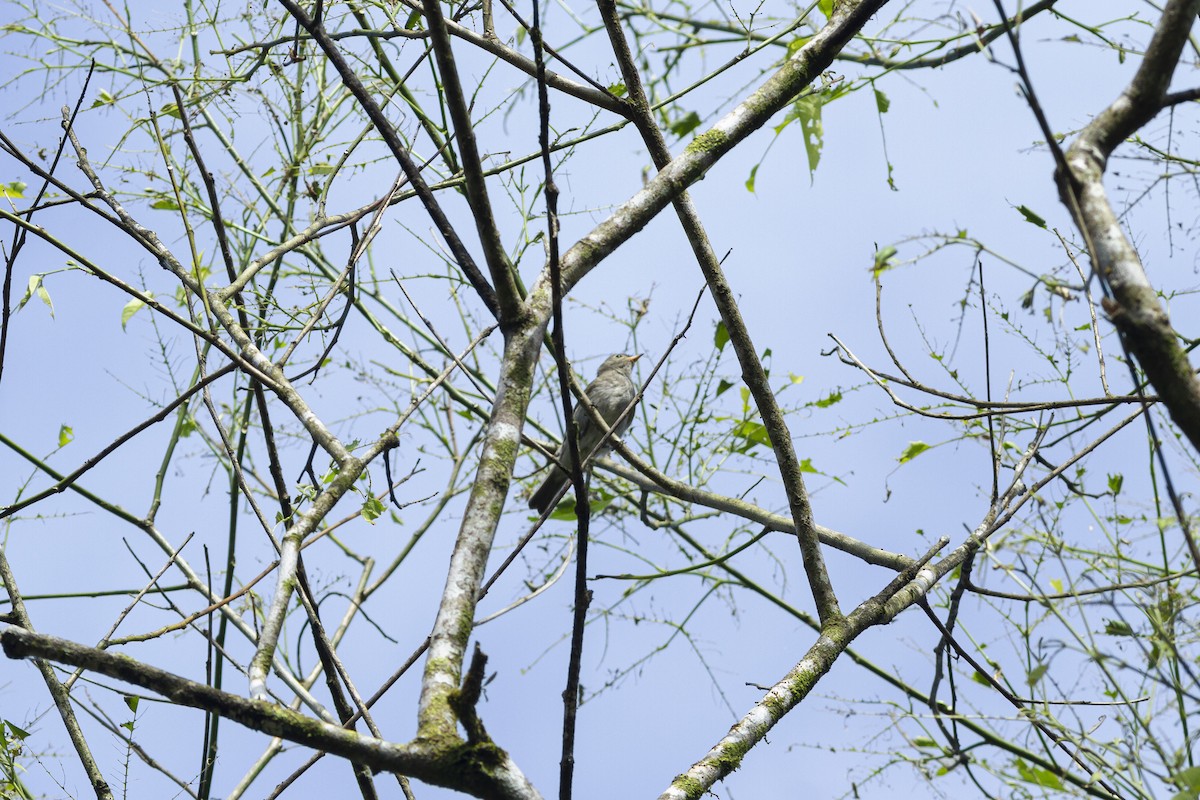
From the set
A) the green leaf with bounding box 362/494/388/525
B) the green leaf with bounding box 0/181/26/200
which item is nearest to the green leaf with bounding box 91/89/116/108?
the green leaf with bounding box 0/181/26/200

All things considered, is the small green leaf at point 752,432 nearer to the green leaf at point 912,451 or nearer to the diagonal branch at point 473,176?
the green leaf at point 912,451

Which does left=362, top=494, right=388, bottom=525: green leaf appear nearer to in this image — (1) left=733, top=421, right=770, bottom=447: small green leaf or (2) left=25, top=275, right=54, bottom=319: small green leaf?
(2) left=25, top=275, right=54, bottom=319: small green leaf

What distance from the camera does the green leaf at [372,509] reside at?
2971mm

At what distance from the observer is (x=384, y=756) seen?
1.64m

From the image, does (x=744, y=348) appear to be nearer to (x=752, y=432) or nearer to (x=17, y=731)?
(x=752, y=432)

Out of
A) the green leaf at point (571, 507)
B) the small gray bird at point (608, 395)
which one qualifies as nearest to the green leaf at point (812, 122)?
the green leaf at point (571, 507)

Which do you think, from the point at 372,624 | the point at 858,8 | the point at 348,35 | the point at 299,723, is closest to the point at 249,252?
the point at 348,35

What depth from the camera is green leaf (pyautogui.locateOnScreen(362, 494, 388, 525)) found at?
2971mm

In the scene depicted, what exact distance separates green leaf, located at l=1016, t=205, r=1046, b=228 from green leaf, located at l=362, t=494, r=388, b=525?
5.87 feet

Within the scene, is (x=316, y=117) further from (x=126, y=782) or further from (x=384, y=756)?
(x=384, y=756)

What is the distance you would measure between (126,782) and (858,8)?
3.34 meters

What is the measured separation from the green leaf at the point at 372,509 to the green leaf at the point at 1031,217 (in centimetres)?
179

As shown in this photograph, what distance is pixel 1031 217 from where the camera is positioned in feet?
8.55

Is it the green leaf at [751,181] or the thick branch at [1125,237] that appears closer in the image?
the thick branch at [1125,237]
